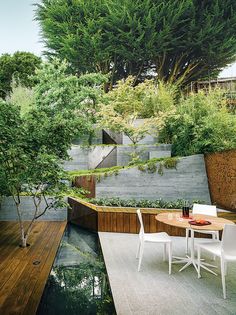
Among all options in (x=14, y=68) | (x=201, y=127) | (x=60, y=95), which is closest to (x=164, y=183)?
(x=201, y=127)

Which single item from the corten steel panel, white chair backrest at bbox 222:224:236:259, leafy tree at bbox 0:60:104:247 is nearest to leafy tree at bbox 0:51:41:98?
leafy tree at bbox 0:60:104:247

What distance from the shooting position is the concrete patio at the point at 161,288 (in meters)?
2.84

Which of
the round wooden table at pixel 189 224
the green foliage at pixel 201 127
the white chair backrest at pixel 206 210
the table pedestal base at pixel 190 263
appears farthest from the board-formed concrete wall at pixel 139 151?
the table pedestal base at pixel 190 263

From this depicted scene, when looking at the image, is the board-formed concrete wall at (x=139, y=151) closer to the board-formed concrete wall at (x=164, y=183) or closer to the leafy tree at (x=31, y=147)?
the board-formed concrete wall at (x=164, y=183)

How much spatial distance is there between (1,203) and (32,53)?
1142 centimetres

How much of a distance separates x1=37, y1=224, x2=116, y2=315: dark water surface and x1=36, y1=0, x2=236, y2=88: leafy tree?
11.4 metres

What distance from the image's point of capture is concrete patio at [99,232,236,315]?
284 centimetres

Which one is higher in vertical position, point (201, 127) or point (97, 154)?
point (201, 127)

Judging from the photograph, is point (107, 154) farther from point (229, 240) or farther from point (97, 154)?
point (229, 240)

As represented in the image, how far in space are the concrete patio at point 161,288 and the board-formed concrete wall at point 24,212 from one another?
266cm

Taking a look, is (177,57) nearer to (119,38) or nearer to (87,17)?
(119,38)

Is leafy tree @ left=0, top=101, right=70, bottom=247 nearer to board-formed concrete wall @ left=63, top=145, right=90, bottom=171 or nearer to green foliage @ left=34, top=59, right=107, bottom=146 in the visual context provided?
board-formed concrete wall @ left=63, top=145, right=90, bottom=171

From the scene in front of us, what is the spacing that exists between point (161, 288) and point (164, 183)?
16.1ft

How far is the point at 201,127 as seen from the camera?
805cm
